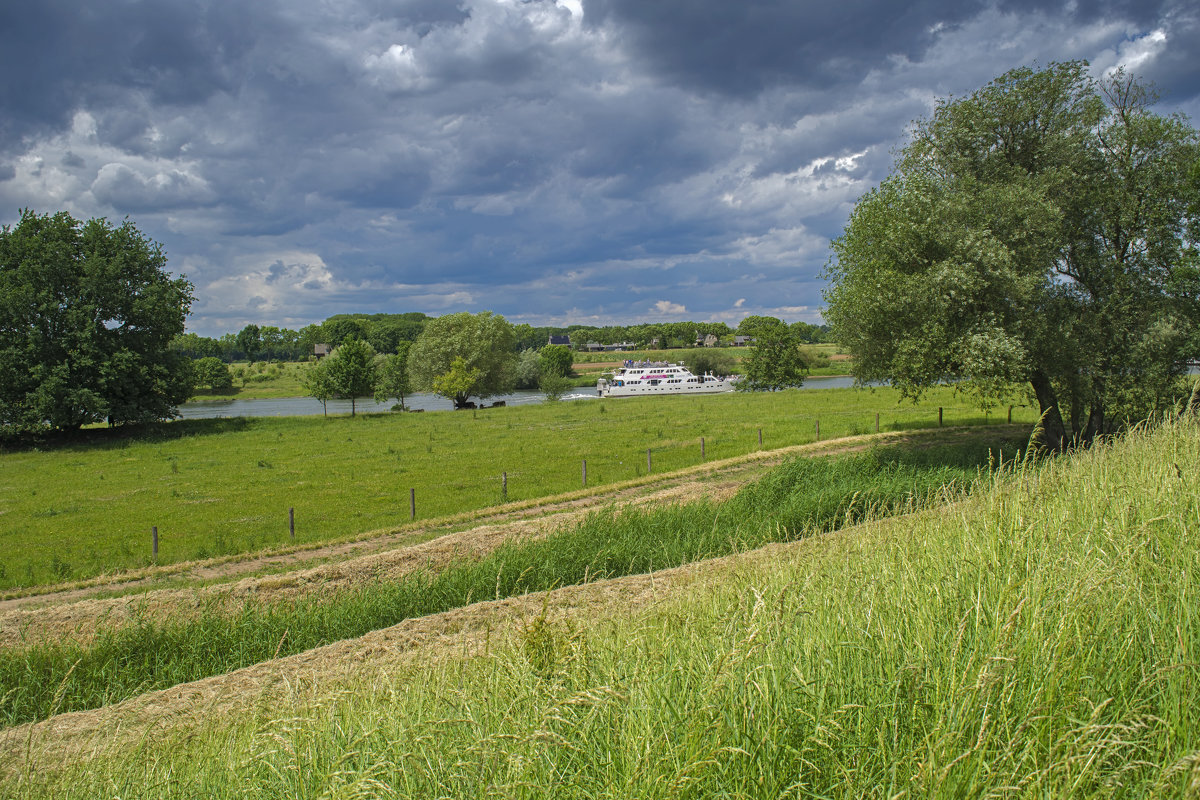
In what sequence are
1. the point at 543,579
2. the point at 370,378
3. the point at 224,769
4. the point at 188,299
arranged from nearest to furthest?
the point at 224,769 → the point at 543,579 → the point at 188,299 → the point at 370,378

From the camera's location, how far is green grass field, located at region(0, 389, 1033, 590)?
17484 millimetres

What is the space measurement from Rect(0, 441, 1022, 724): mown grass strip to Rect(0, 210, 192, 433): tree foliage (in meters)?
36.5

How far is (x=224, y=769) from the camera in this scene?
14.2 feet

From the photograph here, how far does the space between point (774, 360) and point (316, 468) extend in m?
53.8

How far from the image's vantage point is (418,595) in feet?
36.3

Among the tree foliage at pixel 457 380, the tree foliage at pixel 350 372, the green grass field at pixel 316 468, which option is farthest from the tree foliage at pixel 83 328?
Answer: the tree foliage at pixel 457 380

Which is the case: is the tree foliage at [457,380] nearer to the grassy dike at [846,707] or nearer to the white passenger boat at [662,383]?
the white passenger boat at [662,383]

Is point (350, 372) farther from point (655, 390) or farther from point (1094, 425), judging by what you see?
point (1094, 425)

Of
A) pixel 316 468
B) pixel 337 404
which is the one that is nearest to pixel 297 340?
pixel 337 404

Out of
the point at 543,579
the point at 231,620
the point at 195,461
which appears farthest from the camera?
the point at 195,461

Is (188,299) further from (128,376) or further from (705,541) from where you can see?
(705,541)

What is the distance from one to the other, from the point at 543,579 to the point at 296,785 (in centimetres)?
812

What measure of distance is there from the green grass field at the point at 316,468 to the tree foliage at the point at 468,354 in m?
20.0

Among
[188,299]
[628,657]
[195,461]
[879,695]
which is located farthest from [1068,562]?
[188,299]
